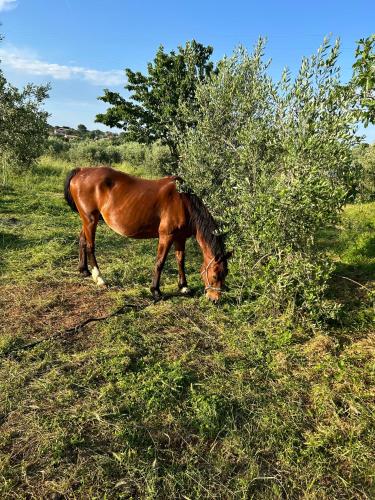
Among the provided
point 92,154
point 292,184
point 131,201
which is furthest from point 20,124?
point 92,154

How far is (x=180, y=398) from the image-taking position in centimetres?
333

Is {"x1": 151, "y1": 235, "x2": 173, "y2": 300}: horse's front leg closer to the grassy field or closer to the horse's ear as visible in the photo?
the grassy field

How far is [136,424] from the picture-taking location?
2959mm

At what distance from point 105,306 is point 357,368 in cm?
358

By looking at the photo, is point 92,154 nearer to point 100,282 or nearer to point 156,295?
point 100,282

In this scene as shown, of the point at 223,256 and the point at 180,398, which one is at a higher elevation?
the point at 223,256

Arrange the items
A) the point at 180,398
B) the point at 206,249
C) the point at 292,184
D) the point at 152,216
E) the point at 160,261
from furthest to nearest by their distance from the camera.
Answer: the point at 152,216 → the point at 160,261 → the point at 206,249 → the point at 292,184 → the point at 180,398

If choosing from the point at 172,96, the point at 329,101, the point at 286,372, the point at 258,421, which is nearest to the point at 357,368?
the point at 286,372

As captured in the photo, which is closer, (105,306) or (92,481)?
(92,481)

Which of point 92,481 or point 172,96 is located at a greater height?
point 172,96

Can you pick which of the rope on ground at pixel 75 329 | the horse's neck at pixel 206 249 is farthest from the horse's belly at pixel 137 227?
the rope on ground at pixel 75 329

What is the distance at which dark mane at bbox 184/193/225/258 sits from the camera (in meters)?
5.58

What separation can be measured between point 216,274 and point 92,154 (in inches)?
936

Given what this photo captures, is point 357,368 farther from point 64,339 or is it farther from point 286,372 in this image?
point 64,339
